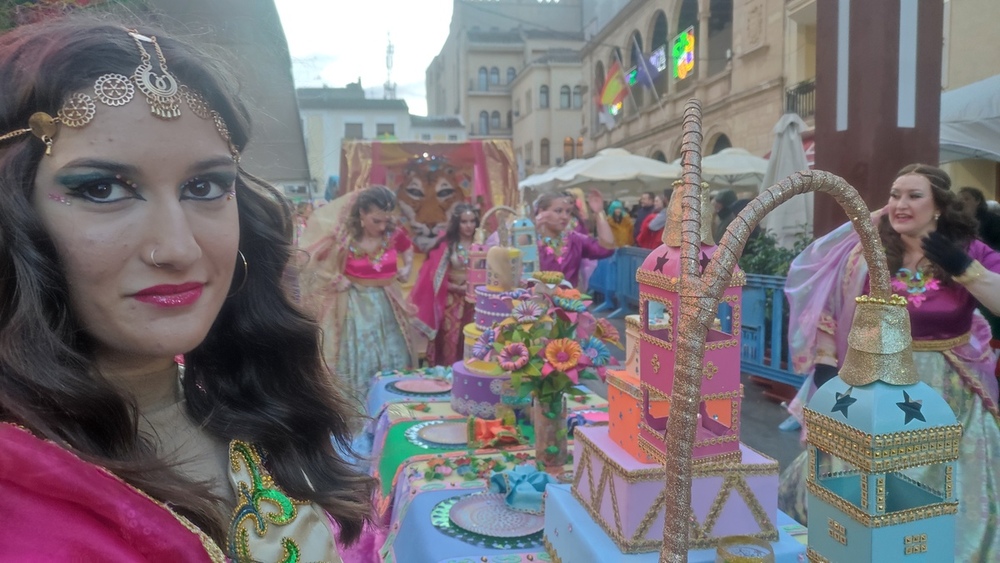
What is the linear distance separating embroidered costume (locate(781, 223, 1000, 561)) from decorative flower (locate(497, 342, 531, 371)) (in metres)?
1.40

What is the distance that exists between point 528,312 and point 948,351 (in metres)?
1.66

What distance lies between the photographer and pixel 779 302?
5.47 m

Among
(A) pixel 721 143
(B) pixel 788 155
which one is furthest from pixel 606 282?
(A) pixel 721 143

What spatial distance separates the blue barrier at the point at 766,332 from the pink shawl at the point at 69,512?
5249 mm

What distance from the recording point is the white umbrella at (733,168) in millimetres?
9844

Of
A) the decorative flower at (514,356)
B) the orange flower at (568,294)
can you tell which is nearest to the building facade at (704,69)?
the orange flower at (568,294)

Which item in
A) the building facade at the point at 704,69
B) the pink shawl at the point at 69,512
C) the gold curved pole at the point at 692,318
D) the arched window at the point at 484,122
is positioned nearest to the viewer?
the pink shawl at the point at 69,512

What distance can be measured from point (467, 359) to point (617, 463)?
58.7 inches

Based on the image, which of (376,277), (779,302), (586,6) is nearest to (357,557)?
(376,277)

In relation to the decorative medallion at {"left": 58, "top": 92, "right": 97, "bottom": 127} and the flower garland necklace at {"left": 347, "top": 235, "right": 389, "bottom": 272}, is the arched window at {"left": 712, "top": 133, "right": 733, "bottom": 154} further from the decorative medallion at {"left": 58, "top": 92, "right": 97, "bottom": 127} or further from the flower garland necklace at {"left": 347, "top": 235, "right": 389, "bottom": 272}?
the decorative medallion at {"left": 58, "top": 92, "right": 97, "bottom": 127}

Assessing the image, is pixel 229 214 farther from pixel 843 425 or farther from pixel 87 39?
pixel 843 425

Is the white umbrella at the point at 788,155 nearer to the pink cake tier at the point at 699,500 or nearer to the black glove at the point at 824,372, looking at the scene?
the black glove at the point at 824,372

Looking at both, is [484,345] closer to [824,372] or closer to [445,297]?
[824,372]

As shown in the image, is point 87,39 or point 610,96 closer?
point 87,39
